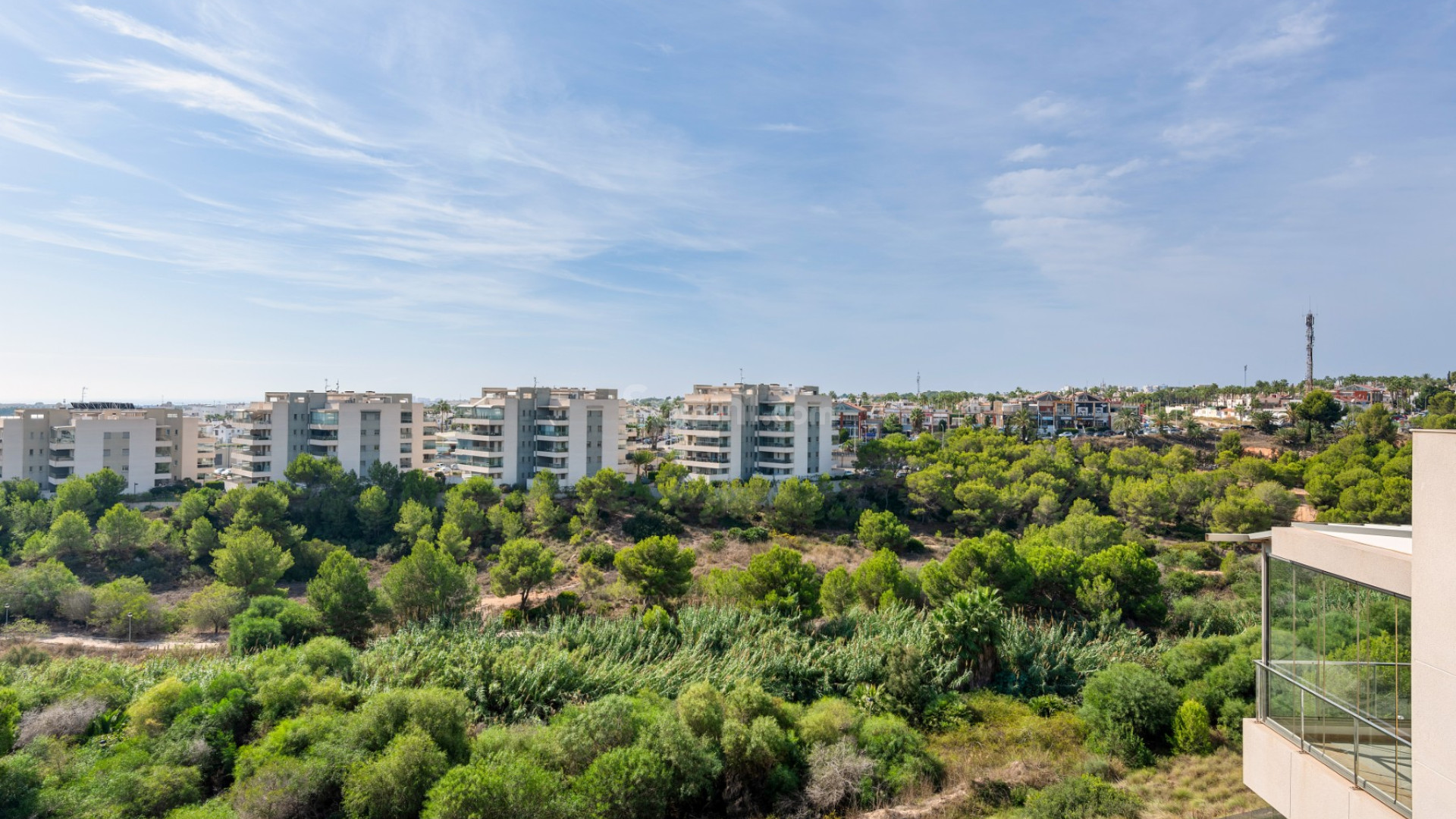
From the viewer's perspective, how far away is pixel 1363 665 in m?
5.93

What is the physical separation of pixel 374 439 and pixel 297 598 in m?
25.8

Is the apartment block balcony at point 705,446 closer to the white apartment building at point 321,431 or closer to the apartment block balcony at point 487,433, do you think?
the apartment block balcony at point 487,433

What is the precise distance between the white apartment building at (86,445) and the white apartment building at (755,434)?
42.9 m

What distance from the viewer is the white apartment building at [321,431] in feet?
200

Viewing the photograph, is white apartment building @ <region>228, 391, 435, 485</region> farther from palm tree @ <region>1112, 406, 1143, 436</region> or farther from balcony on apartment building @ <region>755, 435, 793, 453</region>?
palm tree @ <region>1112, 406, 1143, 436</region>

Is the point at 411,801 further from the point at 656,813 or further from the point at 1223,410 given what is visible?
the point at 1223,410

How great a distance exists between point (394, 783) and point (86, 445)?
193ft

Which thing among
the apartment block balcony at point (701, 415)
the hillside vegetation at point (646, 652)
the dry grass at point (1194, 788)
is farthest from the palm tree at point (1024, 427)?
the dry grass at point (1194, 788)

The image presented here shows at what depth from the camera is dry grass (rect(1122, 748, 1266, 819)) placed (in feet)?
52.7

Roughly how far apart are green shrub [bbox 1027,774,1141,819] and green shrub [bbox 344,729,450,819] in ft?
41.1

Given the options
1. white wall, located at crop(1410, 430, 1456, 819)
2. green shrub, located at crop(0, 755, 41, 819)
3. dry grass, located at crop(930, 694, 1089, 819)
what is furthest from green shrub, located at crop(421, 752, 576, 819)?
white wall, located at crop(1410, 430, 1456, 819)

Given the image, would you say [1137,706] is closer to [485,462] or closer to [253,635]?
[253,635]

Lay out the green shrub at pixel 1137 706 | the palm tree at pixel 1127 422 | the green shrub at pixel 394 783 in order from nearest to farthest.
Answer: the green shrub at pixel 394 783 < the green shrub at pixel 1137 706 < the palm tree at pixel 1127 422

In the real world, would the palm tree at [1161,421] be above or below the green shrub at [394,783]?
above
